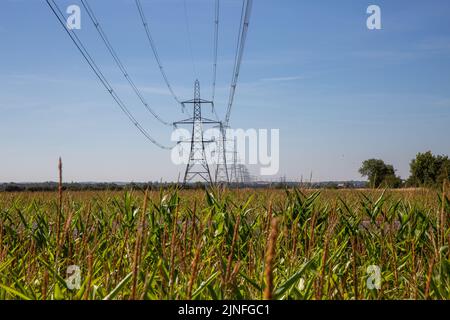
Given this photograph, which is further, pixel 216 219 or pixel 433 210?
pixel 433 210

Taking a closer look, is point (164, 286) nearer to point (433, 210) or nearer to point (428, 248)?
point (428, 248)

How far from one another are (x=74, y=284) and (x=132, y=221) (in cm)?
274

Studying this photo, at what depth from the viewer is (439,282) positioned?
3332 millimetres

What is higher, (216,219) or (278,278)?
(216,219)
